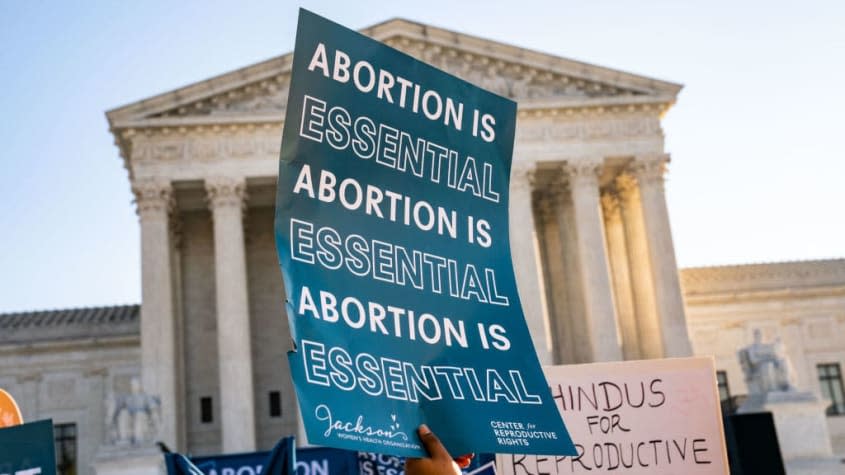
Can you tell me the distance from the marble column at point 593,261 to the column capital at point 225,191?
12.0 metres

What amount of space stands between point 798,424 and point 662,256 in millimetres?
14856

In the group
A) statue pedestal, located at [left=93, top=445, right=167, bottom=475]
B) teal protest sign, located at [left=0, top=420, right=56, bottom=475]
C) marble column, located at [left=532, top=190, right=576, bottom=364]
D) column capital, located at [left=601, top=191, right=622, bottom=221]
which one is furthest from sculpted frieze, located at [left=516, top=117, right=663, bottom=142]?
teal protest sign, located at [left=0, top=420, right=56, bottom=475]

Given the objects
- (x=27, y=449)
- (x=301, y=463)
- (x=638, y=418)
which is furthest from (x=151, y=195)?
(x=638, y=418)

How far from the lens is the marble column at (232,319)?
35.9m

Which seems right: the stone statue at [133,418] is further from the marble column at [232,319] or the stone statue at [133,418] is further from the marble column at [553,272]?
the marble column at [553,272]

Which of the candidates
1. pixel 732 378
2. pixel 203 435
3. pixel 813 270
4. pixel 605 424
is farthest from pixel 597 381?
pixel 813 270

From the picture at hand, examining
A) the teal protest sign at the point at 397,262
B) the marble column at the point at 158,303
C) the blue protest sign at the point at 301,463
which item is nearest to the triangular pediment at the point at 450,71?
the marble column at the point at 158,303

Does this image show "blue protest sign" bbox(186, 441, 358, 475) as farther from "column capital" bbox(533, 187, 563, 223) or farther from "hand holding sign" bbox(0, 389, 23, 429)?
"column capital" bbox(533, 187, 563, 223)

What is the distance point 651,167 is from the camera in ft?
129

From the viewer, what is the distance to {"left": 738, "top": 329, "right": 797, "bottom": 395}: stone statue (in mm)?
25391

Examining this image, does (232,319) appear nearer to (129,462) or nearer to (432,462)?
(129,462)

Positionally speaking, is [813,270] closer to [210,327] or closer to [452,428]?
[210,327]

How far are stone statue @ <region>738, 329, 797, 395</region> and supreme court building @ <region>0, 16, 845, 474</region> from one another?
10.4 meters

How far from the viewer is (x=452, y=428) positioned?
4.18 metres
